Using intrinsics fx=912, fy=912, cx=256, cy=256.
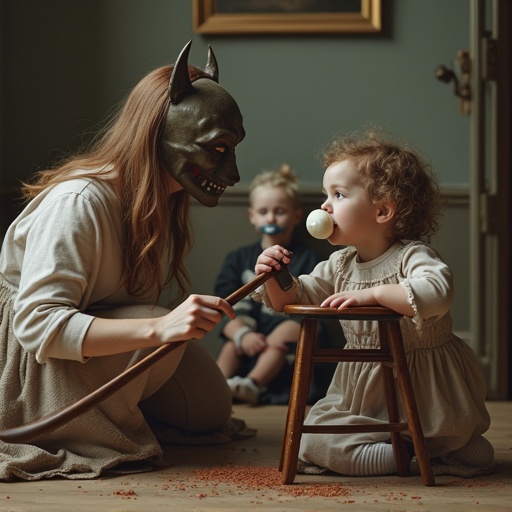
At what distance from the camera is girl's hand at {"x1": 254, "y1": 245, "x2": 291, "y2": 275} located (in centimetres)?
198

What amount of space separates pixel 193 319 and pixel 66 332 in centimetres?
29

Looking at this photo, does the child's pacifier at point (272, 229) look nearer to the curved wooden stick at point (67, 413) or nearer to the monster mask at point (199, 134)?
the monster mask at point (199, 134)

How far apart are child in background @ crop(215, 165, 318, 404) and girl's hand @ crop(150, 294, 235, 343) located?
1428 mm

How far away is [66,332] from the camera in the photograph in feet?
6.25

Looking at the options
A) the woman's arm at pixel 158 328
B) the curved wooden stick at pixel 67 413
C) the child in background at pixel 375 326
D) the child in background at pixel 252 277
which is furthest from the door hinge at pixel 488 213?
the curved wooden stick at pixel 67 413

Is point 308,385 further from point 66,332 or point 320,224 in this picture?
point 66,332

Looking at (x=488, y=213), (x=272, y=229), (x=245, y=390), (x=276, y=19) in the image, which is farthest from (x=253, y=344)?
(x=276, y=19)

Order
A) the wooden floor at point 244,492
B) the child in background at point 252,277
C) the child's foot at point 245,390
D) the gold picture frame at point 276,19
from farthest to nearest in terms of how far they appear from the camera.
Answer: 1. the gold picture frame at point 276,19
2. the child in background at point 252,277
3. the child's foot at point 245,390
4. the wooden floor at point 244,492

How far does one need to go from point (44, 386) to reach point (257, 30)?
1.89 m

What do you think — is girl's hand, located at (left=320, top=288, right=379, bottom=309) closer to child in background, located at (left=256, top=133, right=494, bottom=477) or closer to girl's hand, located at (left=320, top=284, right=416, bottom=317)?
girl's hand, located at (left=320, top=284, right=416, bottom=317)

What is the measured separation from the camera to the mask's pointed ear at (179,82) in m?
2.04

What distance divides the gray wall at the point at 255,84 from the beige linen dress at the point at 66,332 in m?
1.43

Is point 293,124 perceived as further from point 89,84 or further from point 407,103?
point 89,84

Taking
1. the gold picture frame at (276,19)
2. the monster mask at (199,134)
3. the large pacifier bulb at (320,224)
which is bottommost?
the large pacifier bulb at (320,224)
